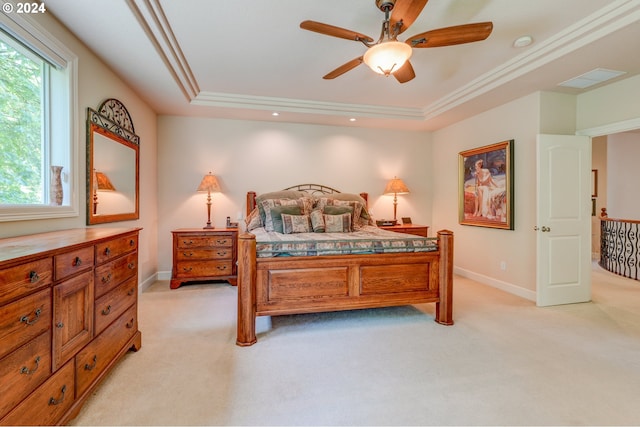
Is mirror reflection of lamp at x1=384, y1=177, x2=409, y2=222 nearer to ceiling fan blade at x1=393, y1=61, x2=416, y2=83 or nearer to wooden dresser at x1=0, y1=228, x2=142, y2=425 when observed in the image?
ceiling fan blade at x1=393, y1=61, x2=416, y2=83

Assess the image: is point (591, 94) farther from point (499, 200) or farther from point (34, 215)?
point (34, 215)

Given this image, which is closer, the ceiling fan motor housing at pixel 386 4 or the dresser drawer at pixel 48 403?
the dresser drawer at pixel 48 403

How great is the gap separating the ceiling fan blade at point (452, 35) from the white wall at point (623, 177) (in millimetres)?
6338

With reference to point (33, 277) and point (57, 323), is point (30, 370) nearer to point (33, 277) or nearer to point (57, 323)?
point (57, 323)

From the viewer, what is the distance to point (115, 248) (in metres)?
1.96

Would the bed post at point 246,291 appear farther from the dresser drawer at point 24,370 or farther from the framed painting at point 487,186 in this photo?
the framed painting at point 487,186

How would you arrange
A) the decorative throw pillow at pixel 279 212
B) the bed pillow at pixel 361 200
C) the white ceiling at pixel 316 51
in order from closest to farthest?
the white ceiling at pixel 316 51
the decorative throw pillow at pixel 279 212
the bed pillow at pixel 361 200

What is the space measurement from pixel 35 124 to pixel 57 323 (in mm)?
1580

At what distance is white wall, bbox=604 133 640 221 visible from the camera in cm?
573

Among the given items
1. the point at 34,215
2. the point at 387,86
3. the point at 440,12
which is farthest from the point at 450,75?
the point at 34,215

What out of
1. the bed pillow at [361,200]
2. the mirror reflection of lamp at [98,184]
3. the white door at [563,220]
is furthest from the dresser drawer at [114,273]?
the white door at [563,220]

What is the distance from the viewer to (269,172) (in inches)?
187

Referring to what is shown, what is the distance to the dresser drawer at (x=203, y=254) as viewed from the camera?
13.1 ft

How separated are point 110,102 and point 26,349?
2609 millimetres
